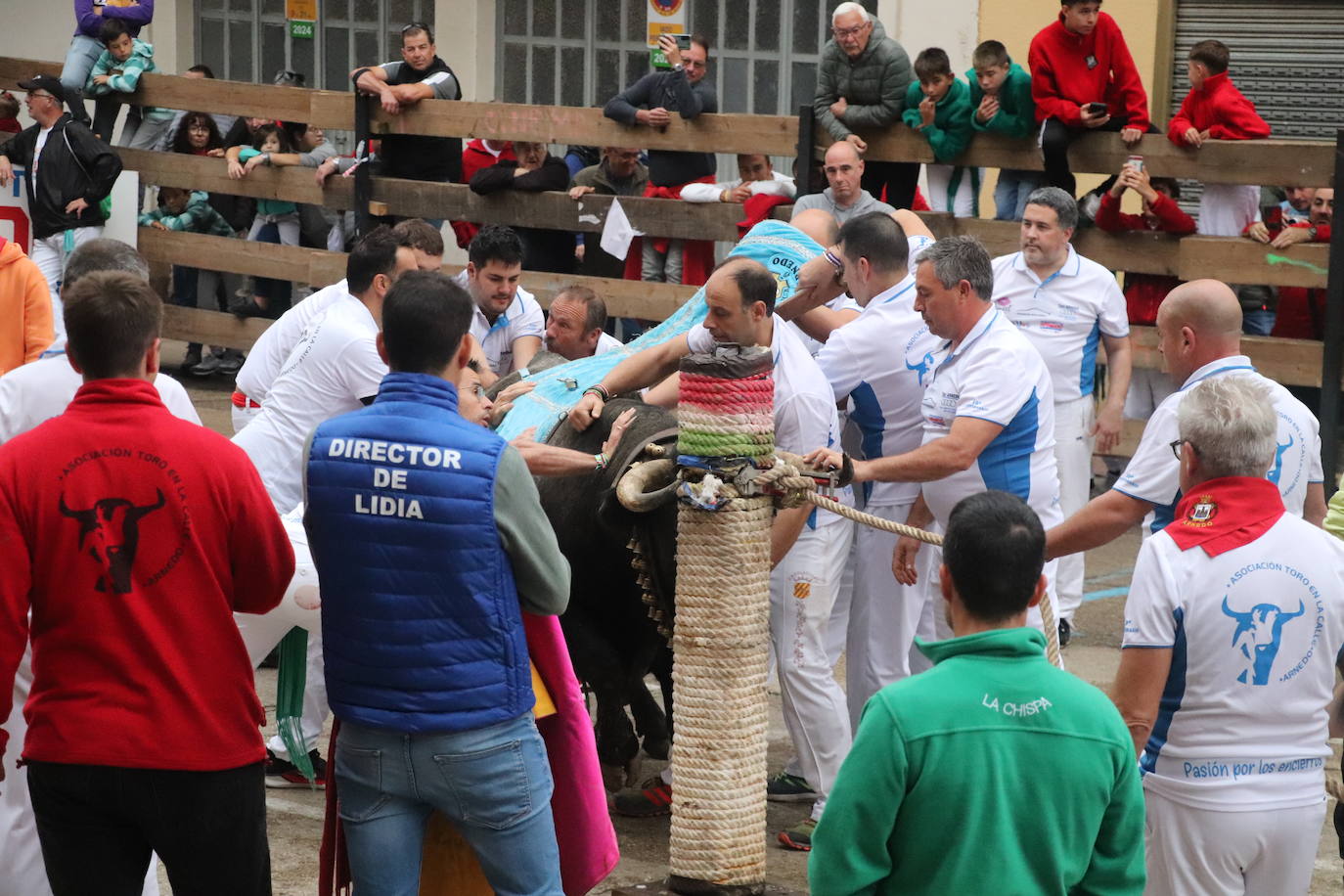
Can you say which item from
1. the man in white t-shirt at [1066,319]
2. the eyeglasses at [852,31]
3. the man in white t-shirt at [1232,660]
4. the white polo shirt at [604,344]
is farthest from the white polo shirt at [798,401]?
the eyeglasses at [852,31]

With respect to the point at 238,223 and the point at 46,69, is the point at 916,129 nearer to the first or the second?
the point at 238,223

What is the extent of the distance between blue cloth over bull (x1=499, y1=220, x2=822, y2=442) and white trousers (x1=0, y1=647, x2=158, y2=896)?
1801 millimetres

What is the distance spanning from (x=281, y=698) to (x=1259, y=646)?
276 cm

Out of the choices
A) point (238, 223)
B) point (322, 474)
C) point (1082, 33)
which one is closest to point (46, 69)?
point (238, 223)

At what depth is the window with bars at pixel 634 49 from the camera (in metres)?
15.7

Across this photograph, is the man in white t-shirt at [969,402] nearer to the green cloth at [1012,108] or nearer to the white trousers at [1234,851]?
the white trousers at [1234,851]

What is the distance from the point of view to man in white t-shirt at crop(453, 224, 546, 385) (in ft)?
23.4

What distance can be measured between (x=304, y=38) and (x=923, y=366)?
44.7 ft

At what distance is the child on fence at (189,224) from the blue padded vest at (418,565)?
10664 millimetres

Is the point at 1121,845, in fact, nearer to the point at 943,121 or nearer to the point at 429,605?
the point at 429,605

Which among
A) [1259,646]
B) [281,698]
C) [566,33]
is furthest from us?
[566,33]

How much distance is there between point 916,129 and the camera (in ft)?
33.0

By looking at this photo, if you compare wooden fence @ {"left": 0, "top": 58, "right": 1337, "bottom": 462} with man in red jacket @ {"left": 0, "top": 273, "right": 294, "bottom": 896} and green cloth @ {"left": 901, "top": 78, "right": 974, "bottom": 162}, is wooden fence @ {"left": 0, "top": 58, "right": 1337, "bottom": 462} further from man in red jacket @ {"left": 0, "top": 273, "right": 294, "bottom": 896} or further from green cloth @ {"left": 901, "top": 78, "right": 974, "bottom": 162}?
man in red jacket @ {"left": 0, "top": 273, "right": 294, "bottom": 896}

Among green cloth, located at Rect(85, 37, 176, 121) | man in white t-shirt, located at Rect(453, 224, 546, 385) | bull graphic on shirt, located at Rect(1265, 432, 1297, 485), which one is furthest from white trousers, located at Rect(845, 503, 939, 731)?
green cloth, located at Rect(85, 37, 176, 121)
